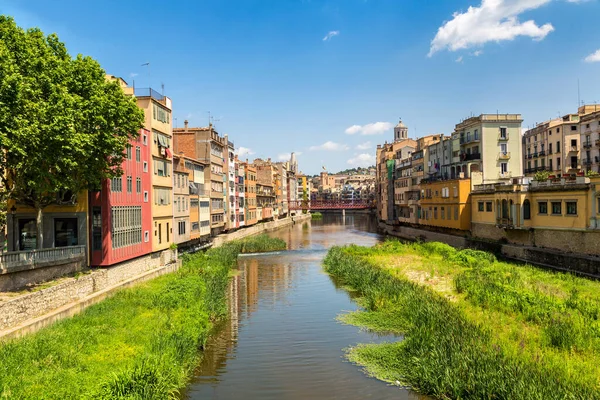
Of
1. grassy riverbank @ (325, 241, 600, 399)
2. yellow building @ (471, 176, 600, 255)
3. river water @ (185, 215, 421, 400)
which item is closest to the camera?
grassy riverbank @ (325, 241, 600, 399)

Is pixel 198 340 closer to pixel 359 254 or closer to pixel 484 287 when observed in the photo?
pixel 484 287

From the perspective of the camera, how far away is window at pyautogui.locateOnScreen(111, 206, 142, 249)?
1283 inches

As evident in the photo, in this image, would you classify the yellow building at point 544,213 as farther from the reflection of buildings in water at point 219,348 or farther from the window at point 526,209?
the reflection of buildings in water at point 219,348

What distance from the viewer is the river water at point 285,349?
18297mm

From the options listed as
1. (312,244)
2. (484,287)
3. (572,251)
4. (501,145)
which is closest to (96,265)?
(484,287)

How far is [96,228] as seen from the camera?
31.4m

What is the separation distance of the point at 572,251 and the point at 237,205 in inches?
2097

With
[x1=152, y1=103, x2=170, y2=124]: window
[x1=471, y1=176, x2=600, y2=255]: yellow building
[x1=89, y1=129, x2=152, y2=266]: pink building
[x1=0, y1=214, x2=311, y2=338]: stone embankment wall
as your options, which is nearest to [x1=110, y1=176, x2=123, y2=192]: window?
[x1=89, y1=129, x2=152, y2=266]: pink building

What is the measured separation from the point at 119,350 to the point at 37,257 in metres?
9.29

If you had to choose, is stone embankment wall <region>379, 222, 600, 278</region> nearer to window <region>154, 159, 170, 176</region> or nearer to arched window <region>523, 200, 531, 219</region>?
arched window <region>523, 200, 531, 219</region>

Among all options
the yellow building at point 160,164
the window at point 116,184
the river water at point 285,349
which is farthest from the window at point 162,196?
the river water at point 285,349

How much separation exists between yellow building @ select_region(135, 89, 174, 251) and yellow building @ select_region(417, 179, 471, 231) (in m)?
35.3

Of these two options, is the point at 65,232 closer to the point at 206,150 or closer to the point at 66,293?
the point at 66,293

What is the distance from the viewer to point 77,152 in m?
25.1
